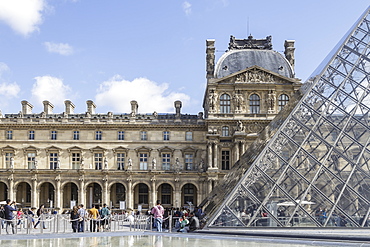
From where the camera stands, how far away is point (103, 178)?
41.2m

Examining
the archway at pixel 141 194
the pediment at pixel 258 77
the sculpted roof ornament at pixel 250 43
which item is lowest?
the archway at pixel 141 194

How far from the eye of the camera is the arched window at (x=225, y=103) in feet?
135

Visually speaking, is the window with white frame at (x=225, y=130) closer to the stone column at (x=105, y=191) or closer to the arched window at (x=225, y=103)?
the arched window at (x=225, y=103)

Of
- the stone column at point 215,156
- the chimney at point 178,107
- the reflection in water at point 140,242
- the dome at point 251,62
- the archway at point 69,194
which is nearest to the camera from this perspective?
the reflection in water at point 140,242

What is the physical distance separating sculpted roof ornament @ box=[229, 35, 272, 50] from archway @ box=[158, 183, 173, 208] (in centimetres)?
1488

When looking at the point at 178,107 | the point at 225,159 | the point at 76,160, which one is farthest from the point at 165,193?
the point at 76,160

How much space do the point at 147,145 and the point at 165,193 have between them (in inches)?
186

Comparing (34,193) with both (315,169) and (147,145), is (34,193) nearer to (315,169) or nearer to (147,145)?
(147,145)

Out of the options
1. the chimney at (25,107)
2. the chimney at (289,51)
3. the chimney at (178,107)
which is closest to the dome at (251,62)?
the chimney at (289,51)

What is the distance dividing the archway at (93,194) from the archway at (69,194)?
1136mm

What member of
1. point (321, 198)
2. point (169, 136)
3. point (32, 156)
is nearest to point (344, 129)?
point (321, 198)

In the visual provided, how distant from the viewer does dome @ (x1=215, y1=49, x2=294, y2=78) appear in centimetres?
4269

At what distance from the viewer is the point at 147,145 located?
4284 cm

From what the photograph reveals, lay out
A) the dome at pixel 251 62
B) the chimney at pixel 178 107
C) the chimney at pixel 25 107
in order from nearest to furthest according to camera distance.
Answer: the dome at pixel 251 62
the chimney at pixel 178 107
the chimney at pixel 25 107
